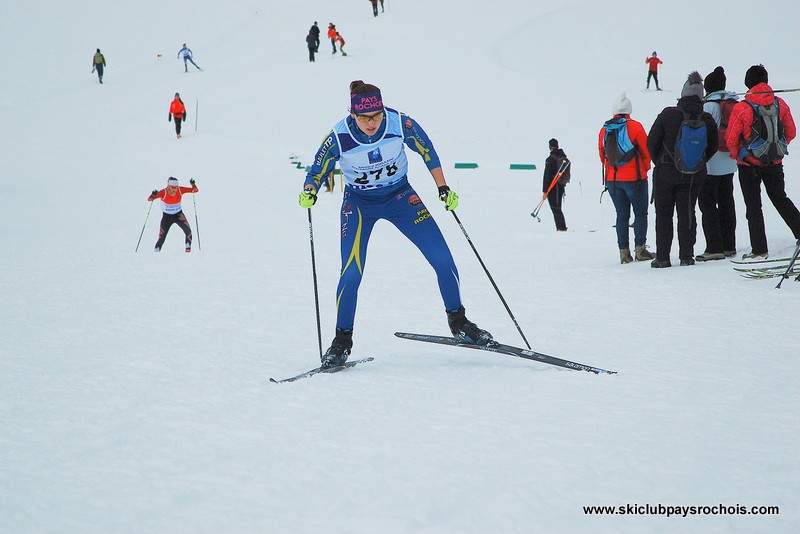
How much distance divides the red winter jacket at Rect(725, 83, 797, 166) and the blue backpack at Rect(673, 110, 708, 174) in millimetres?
304

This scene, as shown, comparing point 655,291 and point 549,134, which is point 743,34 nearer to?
point 549,134

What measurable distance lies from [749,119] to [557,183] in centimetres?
529

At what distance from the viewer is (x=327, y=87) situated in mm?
27562

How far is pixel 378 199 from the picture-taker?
491cm

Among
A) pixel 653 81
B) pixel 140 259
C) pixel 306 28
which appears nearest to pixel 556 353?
pixel 140 259

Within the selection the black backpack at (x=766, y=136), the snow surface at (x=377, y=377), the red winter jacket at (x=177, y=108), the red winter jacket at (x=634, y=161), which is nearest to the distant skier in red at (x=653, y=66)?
the snow surface at (x=377, y=377)

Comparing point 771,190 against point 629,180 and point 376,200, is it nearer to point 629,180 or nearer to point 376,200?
point 629,180

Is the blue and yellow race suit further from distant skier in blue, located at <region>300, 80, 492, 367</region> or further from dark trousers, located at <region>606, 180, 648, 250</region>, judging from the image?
dark trousers, located at <region>606, 180, 648, 250</region>

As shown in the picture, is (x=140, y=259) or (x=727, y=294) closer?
(x=727, y=294)

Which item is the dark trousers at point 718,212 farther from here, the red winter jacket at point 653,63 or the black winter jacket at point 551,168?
the red winter jacket at point 653,63

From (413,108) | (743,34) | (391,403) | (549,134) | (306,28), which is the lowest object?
(391,403)

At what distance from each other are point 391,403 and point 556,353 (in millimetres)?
1494

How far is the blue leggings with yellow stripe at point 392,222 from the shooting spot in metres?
4.88

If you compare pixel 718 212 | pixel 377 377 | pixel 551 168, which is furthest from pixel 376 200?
pixel 551 168
